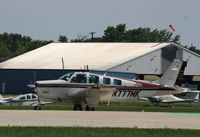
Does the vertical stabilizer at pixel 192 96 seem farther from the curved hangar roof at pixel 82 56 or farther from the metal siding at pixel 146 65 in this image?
the metal siding at pixel 146 65

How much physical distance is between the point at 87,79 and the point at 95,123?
14888mm

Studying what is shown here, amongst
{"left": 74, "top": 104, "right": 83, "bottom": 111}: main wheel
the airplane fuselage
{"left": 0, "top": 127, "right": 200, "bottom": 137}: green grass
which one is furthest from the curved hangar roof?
{"left": 0, "top": 127, "right": 200, "bottom": 137}: green grass

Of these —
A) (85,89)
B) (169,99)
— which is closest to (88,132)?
(85,89)

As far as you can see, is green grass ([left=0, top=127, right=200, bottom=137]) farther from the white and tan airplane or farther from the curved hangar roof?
the curved hangar roof

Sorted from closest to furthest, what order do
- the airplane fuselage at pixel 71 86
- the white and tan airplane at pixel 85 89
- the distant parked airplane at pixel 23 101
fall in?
1. the white and tan airplane at pixel 85 89
2. the airplane fuselage at pixel 71 86
3. the distant parked airplane at pixel 23 101

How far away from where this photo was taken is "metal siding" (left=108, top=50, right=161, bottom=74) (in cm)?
8281

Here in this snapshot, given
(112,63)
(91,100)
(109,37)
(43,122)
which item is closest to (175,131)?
(43,122)

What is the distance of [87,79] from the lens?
3800 cm

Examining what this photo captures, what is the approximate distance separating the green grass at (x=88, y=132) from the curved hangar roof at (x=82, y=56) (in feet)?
194

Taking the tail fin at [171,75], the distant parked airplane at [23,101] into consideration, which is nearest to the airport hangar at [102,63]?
the distant parked airplane at [23,101]

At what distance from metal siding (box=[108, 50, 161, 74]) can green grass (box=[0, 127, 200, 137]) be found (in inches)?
2395

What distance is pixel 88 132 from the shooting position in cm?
1998

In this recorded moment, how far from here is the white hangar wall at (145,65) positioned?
82.6m

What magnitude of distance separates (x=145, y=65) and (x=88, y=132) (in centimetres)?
6538
